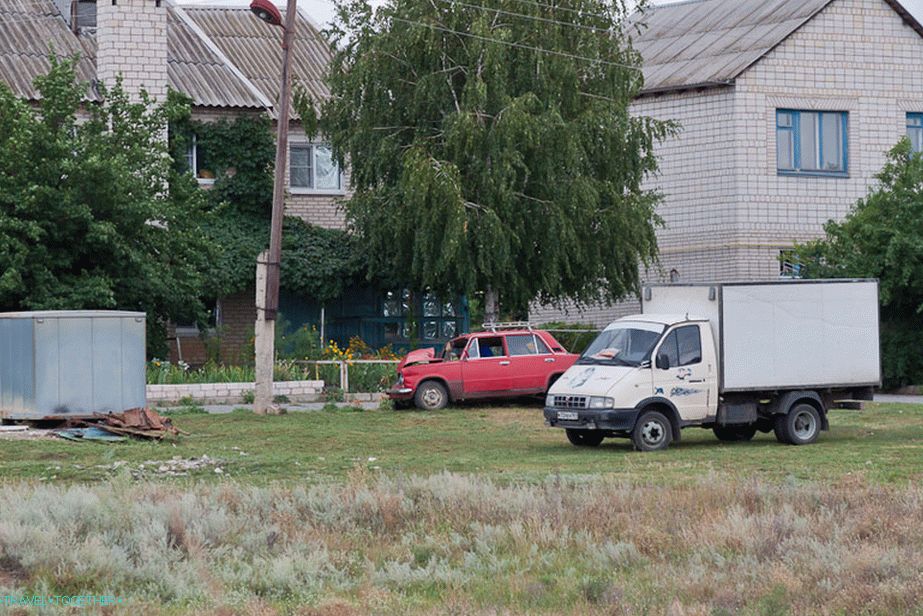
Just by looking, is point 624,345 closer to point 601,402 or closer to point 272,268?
point 601,402

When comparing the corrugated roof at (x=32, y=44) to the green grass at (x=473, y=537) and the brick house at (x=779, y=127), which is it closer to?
the brick house at (x=779, y=127)

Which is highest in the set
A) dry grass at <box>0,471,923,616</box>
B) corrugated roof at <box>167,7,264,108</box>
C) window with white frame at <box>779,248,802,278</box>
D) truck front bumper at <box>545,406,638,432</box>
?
corrugated roof at <box>167,7,264,108</box>

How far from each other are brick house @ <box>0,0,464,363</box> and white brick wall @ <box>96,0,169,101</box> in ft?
0.08

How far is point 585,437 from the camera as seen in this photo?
25703mm

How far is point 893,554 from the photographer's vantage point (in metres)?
12.9

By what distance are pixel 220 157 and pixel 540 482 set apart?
2678 cm

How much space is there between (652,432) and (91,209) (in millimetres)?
14761

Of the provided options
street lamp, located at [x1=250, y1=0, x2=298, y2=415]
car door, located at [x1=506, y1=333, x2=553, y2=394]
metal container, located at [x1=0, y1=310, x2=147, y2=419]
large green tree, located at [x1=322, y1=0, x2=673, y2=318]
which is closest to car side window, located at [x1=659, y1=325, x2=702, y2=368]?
metal container, located at [x1=0, y1=310, x2=147, y2=419]

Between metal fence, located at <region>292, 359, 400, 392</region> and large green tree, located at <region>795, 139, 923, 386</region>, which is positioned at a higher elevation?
large green tree, located at <region>795, 139, 923, 386</region>

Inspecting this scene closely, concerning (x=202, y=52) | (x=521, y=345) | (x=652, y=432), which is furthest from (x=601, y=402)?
(x=202, y=52)

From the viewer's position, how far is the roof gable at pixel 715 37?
46031 mm

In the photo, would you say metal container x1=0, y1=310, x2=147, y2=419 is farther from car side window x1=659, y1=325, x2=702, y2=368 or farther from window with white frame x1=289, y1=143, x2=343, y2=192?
window with white frame x1=289, y1=143, x2=343, y2=192

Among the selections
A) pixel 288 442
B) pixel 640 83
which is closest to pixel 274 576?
pixel 288 442

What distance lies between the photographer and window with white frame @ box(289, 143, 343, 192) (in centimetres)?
4562
